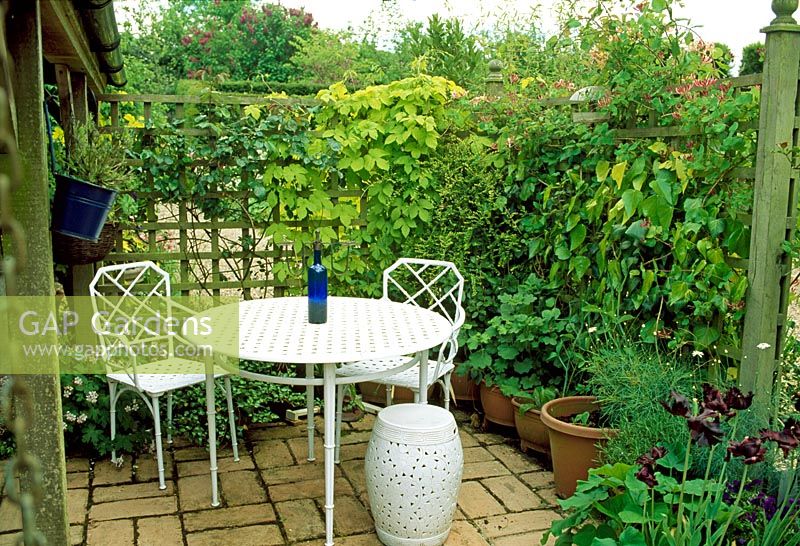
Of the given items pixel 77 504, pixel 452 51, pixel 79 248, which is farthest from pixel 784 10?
pixel 452 51

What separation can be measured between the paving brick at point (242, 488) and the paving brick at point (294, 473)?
0.06 meters

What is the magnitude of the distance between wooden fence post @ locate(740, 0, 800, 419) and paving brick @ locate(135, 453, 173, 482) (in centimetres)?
237

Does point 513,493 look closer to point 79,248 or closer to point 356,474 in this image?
point 356,474

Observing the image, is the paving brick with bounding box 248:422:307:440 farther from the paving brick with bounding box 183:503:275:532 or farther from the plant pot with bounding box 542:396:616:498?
the plant pot with bounding box 542:396:616:498

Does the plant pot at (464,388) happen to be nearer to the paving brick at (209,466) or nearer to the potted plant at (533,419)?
the potted plant at (533,419)

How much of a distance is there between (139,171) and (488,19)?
5.55 m

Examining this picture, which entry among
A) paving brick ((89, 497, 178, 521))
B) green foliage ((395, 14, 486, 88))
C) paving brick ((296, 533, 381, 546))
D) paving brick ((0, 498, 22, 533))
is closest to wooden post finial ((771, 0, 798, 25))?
paving brick ((296, 533, 381, 546))

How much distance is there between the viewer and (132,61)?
9.21 metres

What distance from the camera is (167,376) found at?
3.14m

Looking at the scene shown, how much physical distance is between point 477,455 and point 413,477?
99cm

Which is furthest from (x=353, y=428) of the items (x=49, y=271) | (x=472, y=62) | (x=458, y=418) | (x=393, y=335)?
(x=472, y=62)

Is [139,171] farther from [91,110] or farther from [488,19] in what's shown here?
[488,19]

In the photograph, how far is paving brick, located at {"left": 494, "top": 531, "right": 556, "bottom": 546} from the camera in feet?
8.71

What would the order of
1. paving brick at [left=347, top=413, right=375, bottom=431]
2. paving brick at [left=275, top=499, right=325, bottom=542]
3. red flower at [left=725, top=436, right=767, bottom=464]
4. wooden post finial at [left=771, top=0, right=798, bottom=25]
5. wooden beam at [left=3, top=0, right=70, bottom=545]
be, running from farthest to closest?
paving brick at [left=347, top=413, right=375, bottom=431] < paving brick at [left=275, top=499, right=325, bottom=542] < wooden post finial at [left=771, top=0, right=798, bottom=25] < red flower at [left=725, top=436, right=767, bottom=464] < wooden beam at [left=3, top=0, right=70, bottom=545]
